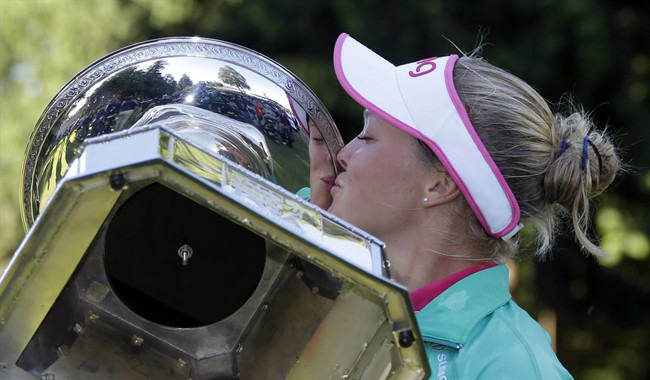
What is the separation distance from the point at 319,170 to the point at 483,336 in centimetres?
56

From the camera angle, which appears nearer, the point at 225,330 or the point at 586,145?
the point at 225,330

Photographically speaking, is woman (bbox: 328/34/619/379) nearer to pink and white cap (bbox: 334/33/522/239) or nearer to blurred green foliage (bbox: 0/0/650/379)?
pink and white cap (bbox: 334/33/522/239)

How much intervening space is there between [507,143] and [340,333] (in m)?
0.72

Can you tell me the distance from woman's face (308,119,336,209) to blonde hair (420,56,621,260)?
0.97 ft

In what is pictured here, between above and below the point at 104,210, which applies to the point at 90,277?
below

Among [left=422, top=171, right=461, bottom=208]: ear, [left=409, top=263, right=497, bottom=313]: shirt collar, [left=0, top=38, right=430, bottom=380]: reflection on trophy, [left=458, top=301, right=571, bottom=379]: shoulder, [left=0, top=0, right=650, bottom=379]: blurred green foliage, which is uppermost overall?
[left=0, top=38, right=430, bottom=380]: reflection on trophy

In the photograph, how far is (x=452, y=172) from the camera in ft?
6.72

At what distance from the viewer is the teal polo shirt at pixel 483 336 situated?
1.73m

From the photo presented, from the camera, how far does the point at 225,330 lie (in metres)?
1.70

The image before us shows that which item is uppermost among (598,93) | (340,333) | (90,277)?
(90,277)

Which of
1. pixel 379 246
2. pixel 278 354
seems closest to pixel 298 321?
pixel 278 354

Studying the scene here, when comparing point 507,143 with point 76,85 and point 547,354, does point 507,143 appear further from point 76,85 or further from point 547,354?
point 76,85

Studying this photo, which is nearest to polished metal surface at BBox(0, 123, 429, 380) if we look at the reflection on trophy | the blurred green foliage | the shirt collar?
the reflection on trophy

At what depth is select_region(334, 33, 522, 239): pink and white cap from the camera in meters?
2.03
